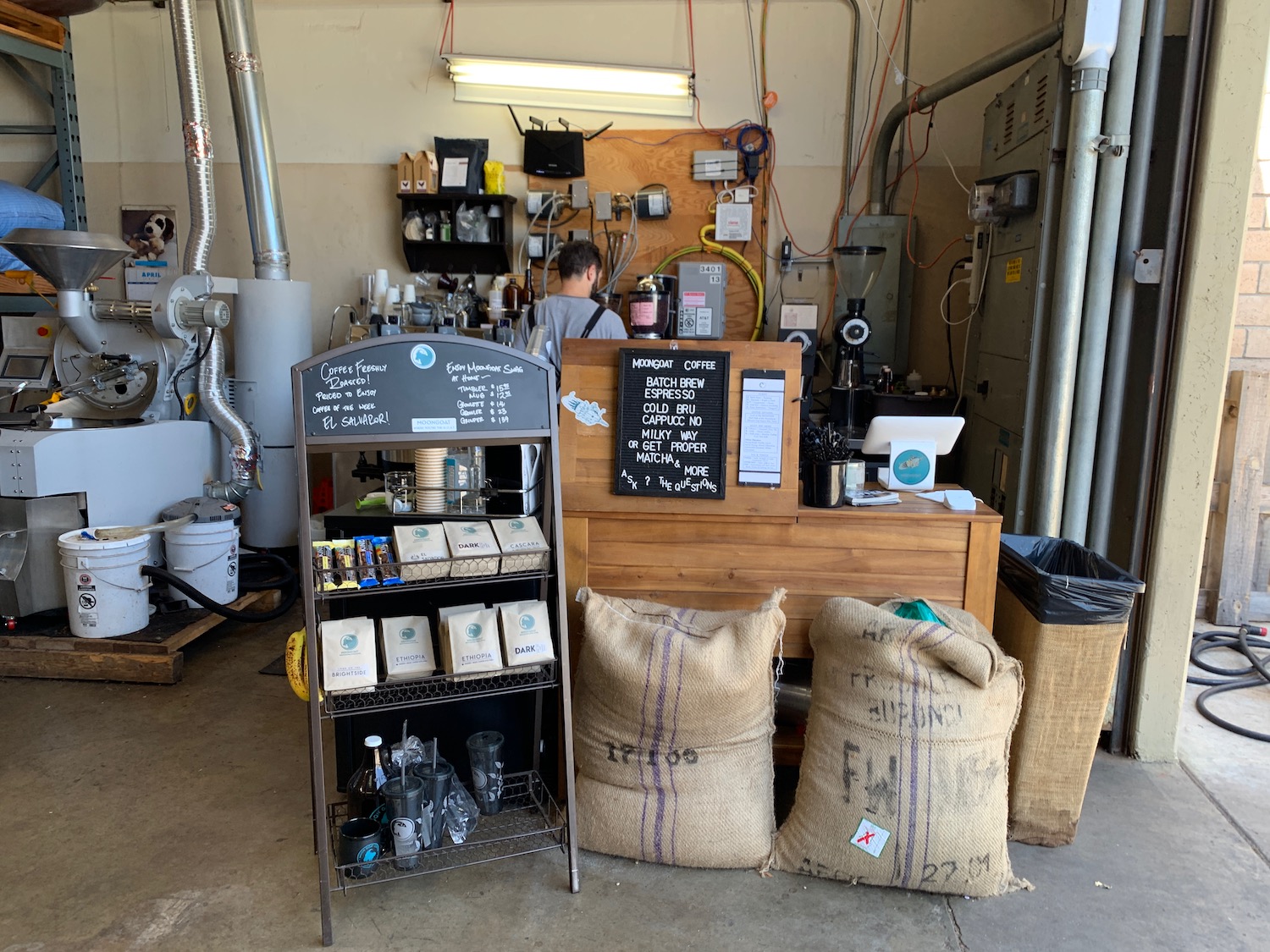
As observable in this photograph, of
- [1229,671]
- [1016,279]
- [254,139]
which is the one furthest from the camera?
[254,139]

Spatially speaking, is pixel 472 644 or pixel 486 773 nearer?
pixel 472 644

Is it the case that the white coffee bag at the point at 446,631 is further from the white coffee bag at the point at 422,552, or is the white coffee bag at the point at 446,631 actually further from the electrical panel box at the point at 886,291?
the electrical panel box at the point at 886,291

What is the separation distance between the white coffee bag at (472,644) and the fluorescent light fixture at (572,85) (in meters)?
3.53

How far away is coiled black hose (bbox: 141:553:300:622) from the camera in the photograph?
3.44 meters

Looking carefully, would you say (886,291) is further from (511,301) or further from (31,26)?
(31,26)

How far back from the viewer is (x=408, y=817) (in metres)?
2.07

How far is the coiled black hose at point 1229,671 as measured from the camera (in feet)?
9.99

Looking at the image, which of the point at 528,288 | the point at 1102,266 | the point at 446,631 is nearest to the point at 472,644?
the point at 446,631

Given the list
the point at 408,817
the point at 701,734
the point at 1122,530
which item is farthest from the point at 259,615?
the point at 1122,530

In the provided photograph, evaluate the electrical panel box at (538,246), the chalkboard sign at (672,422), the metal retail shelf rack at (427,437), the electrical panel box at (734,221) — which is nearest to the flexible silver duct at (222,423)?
the electrical panel box at (538,246)

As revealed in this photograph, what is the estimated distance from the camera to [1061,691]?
2.24 m

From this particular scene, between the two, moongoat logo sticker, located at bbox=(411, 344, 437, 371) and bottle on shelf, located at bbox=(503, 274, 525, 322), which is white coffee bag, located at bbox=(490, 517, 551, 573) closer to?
moongoat logo sticker, located at bbox=(411, 344, 437, 371)

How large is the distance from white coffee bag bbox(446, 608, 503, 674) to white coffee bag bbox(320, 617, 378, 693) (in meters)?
0.18

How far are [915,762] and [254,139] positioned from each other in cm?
419
